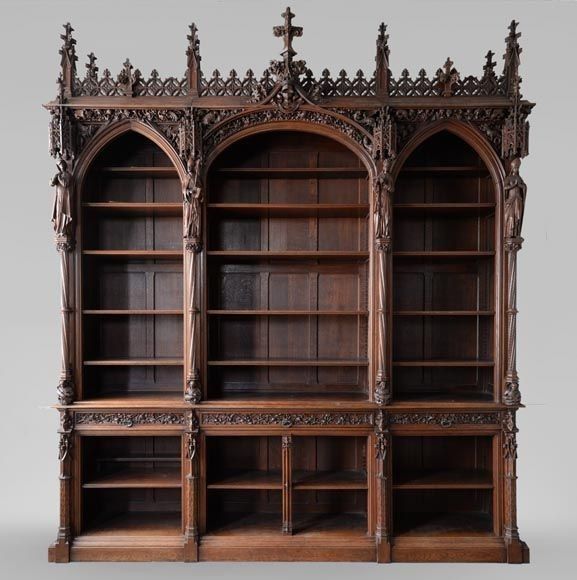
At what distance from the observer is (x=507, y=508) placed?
4.02 m

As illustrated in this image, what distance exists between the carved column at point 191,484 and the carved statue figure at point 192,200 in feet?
4.61

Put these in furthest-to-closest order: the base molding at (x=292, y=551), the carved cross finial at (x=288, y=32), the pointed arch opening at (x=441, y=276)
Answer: the pointed arch opening at (x=441, y=276), the base molding at (x=292, y=551), the carved cross finial at (x=288, y=32)

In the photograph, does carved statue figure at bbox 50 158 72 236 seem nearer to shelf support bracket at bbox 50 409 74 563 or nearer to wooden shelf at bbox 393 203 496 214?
shelf support bracket at bbox 50 409 74 563

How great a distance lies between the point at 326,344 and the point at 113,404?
1.82m

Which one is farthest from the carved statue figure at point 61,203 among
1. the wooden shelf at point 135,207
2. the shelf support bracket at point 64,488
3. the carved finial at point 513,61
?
the carved finial at point 513,61

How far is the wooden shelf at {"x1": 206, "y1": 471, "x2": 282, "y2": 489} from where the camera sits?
4.12 m

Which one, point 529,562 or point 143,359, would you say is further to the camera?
point 143,359

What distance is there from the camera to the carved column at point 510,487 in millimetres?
3984

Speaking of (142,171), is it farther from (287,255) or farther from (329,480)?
(329,480)

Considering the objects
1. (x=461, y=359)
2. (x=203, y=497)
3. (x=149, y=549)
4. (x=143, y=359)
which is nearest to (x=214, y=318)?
(x=143, y=359)

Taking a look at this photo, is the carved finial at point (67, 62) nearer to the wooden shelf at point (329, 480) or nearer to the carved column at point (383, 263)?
the carved column at point (383, 263)

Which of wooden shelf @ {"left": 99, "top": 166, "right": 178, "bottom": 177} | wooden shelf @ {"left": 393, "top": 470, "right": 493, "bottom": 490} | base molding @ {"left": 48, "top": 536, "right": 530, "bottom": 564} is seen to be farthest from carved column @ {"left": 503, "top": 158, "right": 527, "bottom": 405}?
wooden shelf @ {"left": 99, "top": 166, "right": 178, "bottom": 177}

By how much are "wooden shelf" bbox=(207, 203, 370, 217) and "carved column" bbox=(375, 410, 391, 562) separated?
5.36ft

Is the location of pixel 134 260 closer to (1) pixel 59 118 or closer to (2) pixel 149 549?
(1) pixel 59 118
